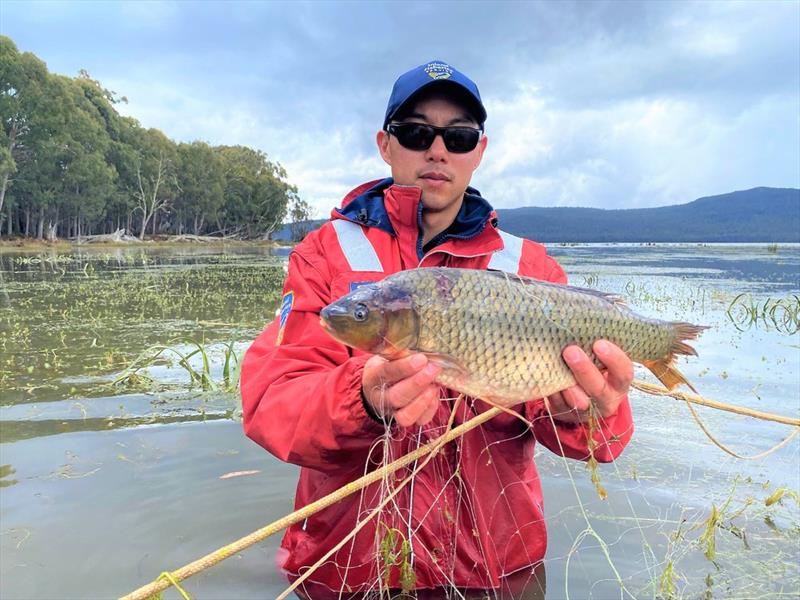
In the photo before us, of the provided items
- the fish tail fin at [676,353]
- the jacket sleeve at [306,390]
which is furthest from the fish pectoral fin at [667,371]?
the jacket sleeve at [306,390]

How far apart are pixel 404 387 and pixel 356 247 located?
1.12 metres

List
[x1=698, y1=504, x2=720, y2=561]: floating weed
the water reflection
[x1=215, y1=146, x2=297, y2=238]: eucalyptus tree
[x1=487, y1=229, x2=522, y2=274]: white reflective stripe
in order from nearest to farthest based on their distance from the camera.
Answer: [x1=487, y1=229, x2=522, y2=274]: white reflective stripe < [x1=698, y1=504, x2=720, y2=561]: floating weed < the water reflection < [x1=215, y1=146, x2=297, y2=238]: eucalyptus tree

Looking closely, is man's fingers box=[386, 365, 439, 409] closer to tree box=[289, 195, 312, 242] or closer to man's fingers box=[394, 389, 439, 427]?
man's fingers box=[394, 389, 439, 427]

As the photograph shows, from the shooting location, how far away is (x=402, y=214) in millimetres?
2857

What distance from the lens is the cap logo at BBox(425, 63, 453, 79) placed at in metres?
2.81

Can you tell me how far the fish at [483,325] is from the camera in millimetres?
1894

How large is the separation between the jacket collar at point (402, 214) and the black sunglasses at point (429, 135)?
23 cm

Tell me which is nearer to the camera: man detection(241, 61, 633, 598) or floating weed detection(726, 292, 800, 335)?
man detection(241, 61, 633, 598)

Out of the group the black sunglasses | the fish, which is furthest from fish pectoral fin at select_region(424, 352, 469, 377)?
the black sunglasses

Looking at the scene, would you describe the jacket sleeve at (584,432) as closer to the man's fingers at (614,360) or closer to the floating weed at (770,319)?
the man's fingers at (614,360)

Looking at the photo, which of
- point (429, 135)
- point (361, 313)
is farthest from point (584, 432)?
point (429, 135)

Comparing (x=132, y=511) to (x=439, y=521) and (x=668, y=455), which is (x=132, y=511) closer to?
(x=439, y=521)

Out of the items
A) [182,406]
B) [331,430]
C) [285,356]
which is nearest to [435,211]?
[285,356]

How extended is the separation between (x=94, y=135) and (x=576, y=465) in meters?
53.7
